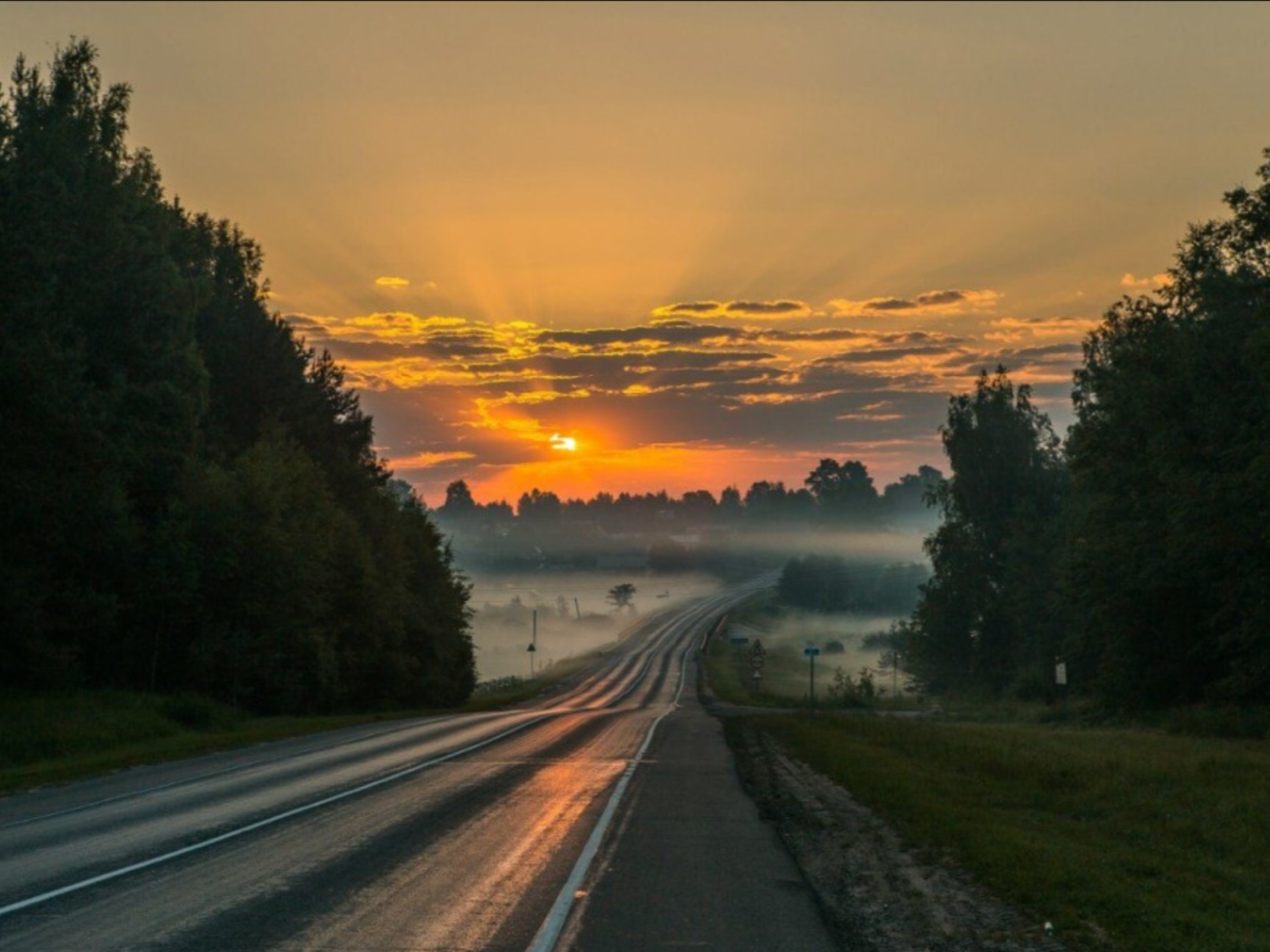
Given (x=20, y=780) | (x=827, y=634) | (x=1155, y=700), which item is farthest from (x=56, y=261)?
(x=827, y=634)

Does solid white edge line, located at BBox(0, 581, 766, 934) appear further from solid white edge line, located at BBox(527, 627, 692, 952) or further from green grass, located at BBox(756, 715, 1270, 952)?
green grass, located at BBox(756, 715, 1270, 952)

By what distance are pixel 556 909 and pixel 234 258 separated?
69.8m

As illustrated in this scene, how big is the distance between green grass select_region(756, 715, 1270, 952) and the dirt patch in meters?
0.38

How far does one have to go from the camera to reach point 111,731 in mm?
30422

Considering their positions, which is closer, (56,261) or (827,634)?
(56,261)

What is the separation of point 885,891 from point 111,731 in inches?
947

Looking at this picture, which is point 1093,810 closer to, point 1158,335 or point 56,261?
point 1158,335

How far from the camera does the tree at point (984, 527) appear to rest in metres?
81.7

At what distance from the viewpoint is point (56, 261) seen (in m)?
38.4

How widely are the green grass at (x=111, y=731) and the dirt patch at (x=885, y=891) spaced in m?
13.9

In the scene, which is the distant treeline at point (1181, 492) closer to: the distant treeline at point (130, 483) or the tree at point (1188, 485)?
the tree at point (1188, 485)

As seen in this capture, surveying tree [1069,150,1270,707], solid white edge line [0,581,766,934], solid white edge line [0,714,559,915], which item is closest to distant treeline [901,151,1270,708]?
tree [1069,150,1270,707]

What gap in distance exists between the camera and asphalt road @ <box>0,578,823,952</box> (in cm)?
995

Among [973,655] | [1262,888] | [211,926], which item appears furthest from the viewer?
[973,655]
